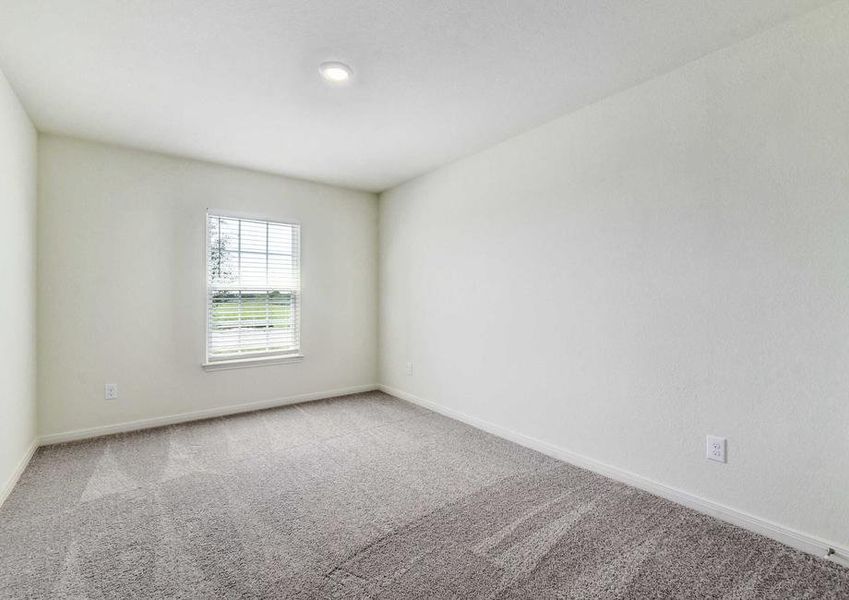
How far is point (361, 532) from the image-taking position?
1.93m

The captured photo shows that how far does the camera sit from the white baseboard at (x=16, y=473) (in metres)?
2.20

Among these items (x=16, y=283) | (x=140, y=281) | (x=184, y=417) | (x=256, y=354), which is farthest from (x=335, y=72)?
(x=184, y=417)

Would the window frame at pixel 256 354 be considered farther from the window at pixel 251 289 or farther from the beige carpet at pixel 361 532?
the beige carpet at pixel 361 532

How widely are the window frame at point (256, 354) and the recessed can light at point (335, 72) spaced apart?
2.04 meters

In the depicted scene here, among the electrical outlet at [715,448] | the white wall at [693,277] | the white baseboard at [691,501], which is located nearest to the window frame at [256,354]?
the white wall at [693,277]

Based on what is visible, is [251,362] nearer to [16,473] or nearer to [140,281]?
[140,281]

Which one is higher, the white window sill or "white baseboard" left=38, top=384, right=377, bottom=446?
the white window sill

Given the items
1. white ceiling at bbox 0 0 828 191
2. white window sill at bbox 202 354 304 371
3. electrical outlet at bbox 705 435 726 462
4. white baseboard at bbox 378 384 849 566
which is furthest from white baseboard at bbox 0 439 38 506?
electrical outlet at bbox 705 435 726 462

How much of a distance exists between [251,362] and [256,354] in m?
0.09

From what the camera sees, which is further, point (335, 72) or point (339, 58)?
point (335, 72)

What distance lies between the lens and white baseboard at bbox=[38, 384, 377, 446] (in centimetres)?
311

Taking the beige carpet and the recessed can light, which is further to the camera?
the recessed can light

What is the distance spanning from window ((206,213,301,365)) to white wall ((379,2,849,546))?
6.67 feet

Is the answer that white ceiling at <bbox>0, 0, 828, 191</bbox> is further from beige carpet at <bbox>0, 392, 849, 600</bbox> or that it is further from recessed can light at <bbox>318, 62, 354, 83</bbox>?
beige carpet at <bbox>0, 392, 849, 600</bbox>
